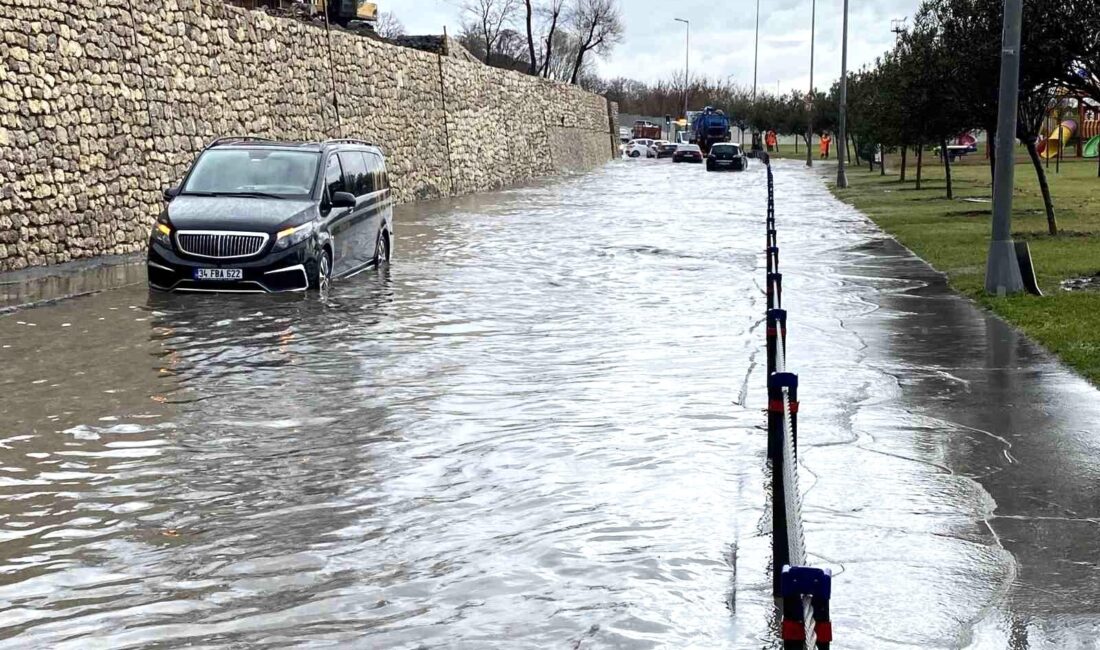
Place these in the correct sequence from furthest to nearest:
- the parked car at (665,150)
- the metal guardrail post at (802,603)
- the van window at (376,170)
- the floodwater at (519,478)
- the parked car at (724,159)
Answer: the parked car at (665,150)
the parked car at (724,159)
the van window at (376,170)
the floodwater at (519,478)
the metal guardrail post at (802,603)

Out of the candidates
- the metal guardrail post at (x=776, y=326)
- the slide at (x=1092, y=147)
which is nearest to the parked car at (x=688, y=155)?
the slide at (x=1092, y=147)

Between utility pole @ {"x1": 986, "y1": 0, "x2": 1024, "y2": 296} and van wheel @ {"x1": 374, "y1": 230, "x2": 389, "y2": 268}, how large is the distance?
8.30 m

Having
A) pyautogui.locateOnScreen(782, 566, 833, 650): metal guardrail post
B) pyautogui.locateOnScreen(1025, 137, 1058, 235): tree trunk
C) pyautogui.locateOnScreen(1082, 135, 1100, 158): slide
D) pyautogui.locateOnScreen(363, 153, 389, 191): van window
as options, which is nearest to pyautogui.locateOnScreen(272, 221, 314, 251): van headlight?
pyautogui.locateOnScreen(363, 153, 389, 191): van window

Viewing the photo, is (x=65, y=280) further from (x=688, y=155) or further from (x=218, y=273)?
(x=688, y=155)

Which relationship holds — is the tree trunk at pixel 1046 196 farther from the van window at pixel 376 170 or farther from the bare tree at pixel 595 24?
the bare tree at pixel 595 24

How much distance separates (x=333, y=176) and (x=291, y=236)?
1826mm

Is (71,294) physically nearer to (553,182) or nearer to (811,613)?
(811,613)

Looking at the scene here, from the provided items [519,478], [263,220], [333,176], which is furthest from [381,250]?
[519,478]

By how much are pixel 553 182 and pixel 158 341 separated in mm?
46592

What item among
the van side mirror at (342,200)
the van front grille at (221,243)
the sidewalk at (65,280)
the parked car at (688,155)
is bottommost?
the parked car at (688,155)

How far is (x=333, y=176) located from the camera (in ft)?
59.3

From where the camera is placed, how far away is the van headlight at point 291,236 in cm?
1638

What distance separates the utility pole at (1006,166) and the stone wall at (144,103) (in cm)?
1225

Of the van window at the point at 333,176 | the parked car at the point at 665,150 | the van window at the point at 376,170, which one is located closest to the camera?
the van window at the point at 333,176
